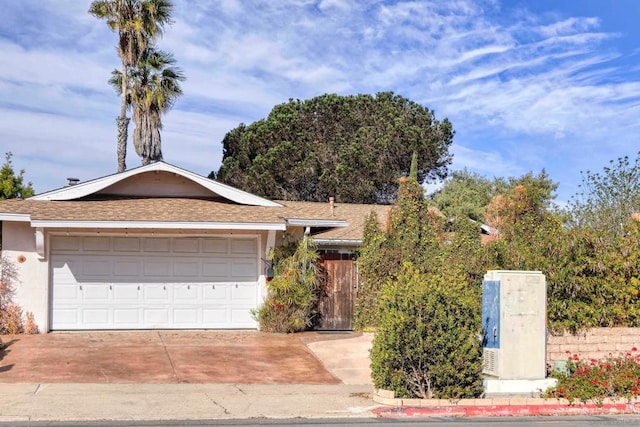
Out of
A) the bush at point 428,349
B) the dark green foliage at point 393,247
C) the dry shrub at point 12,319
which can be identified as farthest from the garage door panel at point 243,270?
the bush at point 428,349

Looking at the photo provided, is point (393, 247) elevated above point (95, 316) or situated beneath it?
elevated above

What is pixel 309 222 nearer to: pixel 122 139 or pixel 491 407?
pixel 491 407

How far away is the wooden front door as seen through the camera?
63.4ft

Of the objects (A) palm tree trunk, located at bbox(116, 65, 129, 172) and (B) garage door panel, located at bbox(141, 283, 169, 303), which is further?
(A) palm tree trunk, located at bbox(116, 65, 129, 172)

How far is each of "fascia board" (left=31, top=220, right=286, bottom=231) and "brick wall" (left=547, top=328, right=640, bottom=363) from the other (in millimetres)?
7035

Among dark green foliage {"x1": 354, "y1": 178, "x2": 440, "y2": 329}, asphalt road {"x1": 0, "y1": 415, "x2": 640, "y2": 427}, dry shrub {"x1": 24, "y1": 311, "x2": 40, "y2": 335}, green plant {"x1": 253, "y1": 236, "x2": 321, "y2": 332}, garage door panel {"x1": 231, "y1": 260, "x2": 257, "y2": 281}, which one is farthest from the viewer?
garage door panel {"x1": 231, "y1": 260, "x2": 257, "y2": 281}

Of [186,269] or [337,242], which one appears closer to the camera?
[186,269]

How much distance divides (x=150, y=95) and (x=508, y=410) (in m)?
22.4

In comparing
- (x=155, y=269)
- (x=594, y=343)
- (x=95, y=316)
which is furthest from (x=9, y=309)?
(x=594, y=343)

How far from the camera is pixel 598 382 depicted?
12281 millimetres

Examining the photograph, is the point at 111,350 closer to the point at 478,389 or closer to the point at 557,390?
the point at 478,389

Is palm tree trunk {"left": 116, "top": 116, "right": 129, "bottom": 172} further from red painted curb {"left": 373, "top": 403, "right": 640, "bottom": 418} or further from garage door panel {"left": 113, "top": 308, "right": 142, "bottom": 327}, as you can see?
red painted curb {"left": 373, "top": 403, "right": 640, "bottom": 418}

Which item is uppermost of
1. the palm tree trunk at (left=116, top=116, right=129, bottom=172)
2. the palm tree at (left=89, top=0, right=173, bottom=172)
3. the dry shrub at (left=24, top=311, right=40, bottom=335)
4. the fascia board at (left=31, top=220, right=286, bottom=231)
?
the palm tree at (left=89, top=0, right=173, bottom=172)

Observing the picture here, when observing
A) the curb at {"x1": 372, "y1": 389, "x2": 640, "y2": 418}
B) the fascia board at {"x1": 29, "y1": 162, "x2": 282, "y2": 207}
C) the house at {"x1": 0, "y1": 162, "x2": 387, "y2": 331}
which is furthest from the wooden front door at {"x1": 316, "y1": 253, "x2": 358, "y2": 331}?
the curb at {"x1": 372, "y1": 389, "x2": 640, "y2": 418}
